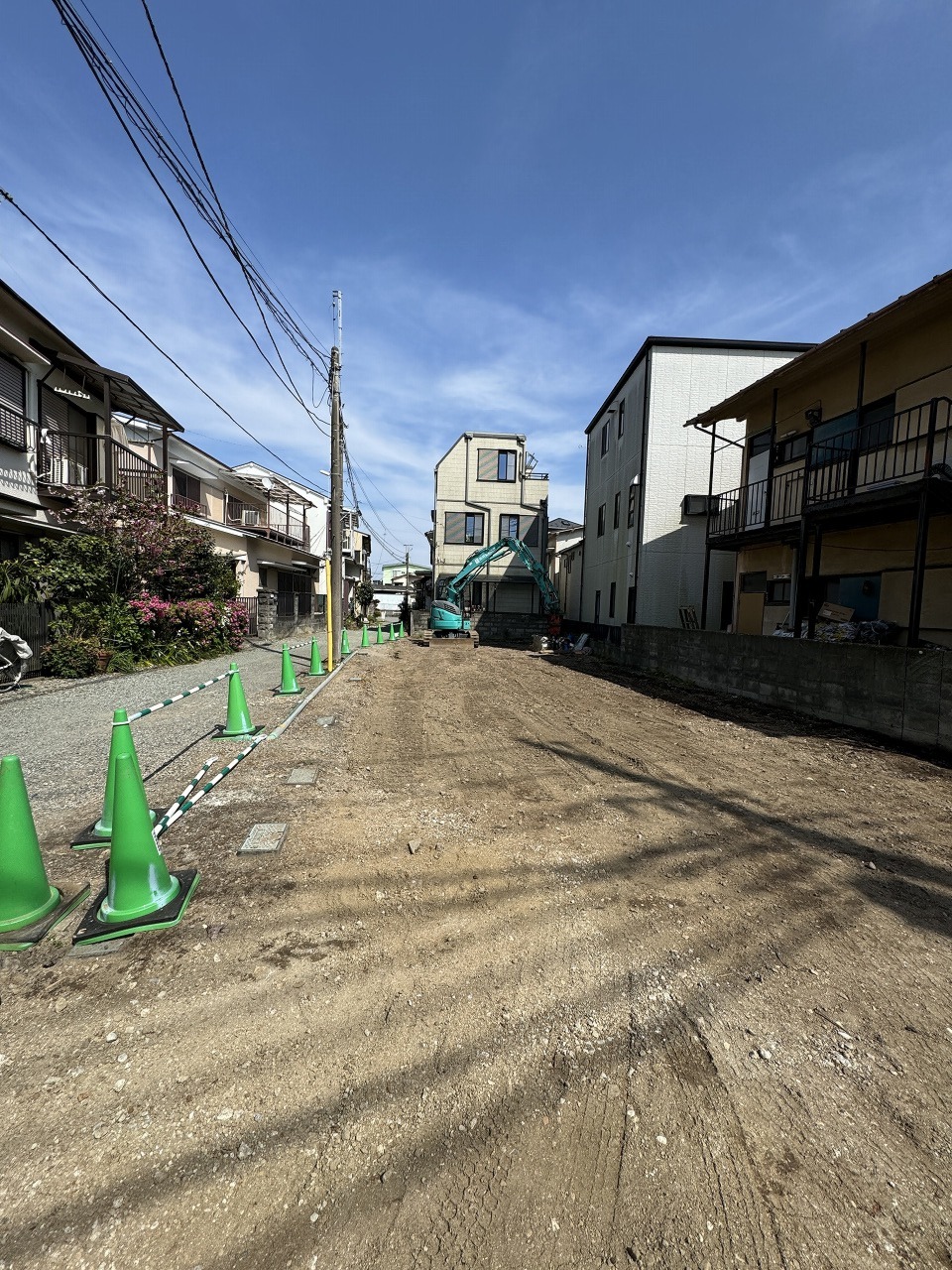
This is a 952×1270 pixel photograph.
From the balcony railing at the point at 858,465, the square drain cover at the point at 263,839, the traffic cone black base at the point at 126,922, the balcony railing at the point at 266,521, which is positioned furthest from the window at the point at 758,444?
the balcony railing at the point at 266,521

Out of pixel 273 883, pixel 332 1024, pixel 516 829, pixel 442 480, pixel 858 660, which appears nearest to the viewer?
pixel 332 1024

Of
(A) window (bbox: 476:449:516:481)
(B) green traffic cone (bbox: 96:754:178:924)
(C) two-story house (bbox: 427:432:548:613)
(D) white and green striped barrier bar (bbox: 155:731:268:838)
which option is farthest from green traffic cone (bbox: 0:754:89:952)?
(A) window (bbox: 476:449:516:481)

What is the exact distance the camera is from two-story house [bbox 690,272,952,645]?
8.17m

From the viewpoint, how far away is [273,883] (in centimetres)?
298

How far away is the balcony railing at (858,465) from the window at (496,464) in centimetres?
1774

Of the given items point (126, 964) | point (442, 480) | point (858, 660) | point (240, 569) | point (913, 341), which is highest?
point (442, 480)

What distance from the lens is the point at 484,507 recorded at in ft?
94.2

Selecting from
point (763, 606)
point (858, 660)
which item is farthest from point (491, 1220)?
point (763, 606)

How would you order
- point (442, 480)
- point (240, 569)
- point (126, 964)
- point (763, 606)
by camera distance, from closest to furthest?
point (126, 964), point (763, 606), point (240, 569), point (442, 480)

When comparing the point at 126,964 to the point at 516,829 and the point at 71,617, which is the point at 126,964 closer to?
the point at 516,829

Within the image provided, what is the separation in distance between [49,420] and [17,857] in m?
13.3

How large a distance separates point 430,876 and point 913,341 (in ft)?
37.8

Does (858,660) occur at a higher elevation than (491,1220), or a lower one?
higher

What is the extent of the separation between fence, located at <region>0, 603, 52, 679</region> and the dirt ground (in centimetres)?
793
